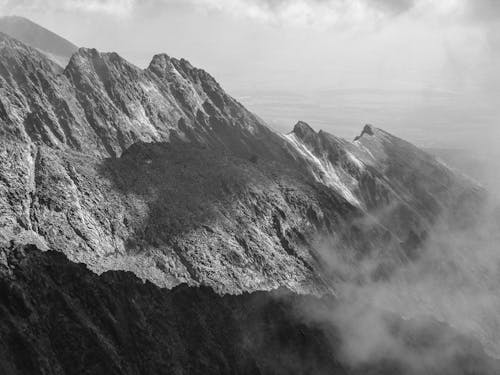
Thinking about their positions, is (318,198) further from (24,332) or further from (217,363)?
(24,332)

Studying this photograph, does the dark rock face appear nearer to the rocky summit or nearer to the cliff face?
the rocky summit

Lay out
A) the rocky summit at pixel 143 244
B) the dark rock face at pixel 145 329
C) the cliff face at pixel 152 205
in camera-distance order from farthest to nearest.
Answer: the cliff face at pixel 152 205
the rocky summit at pixel 143 244
the dark rock face at pixel 145 329

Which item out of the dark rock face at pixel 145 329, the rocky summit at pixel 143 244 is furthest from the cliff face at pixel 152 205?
the dark rock face at pixel 145 329

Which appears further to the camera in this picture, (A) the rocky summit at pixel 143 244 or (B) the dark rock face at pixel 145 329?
(A) the rocky summit at pixel 143 244

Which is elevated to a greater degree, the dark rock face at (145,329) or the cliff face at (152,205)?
the cliff face at (152,205)

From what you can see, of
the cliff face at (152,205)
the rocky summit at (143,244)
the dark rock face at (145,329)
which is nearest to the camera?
the dark rock face at (145,329)

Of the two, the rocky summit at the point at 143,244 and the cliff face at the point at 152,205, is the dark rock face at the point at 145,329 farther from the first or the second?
the cliff face at the point at 152,205

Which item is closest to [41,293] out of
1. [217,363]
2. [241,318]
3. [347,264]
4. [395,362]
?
[217,363]
